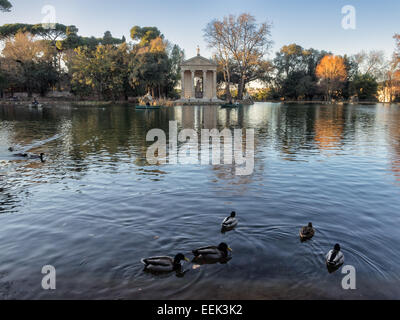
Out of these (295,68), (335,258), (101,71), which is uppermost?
(295,68)

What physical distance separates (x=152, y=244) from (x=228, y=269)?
6.15 ft

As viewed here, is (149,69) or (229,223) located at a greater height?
(149,69)

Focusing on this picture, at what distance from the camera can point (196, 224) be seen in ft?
27.0

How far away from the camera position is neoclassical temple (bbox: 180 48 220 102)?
84000mm

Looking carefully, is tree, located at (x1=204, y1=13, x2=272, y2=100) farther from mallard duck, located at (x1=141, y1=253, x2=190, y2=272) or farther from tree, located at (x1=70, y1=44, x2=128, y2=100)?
mallard duck, located at (x1=141, y1=253, x2=190, y2=272)

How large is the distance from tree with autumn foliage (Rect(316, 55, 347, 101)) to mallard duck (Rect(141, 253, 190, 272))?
3898 inches

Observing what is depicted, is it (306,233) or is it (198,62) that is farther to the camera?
(198,62)

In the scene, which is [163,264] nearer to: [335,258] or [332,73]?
[335,258]

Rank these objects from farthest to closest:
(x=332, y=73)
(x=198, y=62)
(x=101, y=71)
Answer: (x=332, y=73)
(x=198, y=62)
(x=101, y=71)

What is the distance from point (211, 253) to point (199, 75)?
90.4m

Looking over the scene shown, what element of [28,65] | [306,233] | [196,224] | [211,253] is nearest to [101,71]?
[28,65]

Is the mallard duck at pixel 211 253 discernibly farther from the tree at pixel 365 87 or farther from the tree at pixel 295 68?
the tree at pixel 295 68

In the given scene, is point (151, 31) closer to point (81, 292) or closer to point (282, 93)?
point (282, 93)

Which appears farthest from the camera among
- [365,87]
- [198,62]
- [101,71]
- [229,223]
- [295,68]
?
[295,68]
